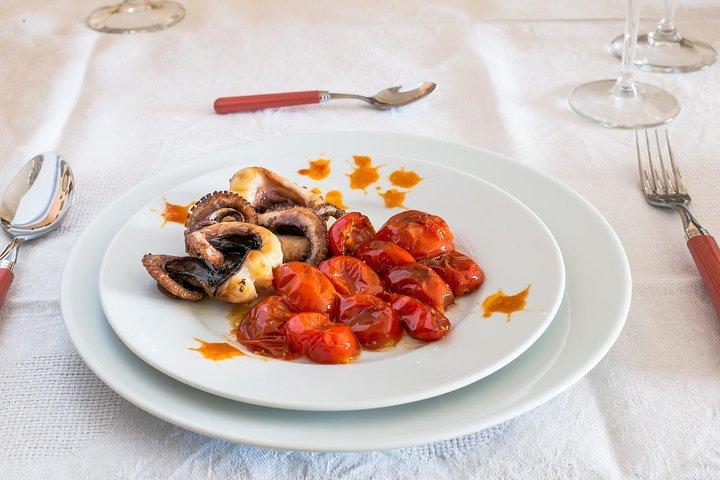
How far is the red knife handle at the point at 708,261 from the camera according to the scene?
946 mm

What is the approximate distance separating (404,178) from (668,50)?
0.81 metres

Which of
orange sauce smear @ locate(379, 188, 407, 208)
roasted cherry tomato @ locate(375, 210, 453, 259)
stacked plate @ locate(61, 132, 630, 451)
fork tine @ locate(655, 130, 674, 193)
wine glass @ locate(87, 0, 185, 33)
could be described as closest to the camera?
stacked plate @ locate(61, 132, 630, 451)

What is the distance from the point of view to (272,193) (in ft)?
3.49

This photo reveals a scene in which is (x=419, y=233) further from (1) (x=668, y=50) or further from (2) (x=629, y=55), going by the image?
(1) (x=668, y=50)

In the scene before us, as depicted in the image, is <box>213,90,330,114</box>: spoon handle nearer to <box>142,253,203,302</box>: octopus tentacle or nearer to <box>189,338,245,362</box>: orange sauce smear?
<box>142,253,203,302</box>: octopus tentacle

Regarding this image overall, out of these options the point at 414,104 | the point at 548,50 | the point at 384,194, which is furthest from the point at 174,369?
the point at 548,50

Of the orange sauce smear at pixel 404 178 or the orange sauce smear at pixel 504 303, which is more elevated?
the orange sauce smear at pixel 504 303

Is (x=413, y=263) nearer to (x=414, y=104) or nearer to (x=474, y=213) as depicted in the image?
(x=474, y=213)

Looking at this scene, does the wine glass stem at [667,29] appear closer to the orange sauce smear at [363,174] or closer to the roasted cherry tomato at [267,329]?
the orange sauce smear at [363,174]

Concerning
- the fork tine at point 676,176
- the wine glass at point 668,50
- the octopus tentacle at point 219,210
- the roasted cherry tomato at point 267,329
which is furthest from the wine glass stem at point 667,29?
the roasted cherry tomato at point 267,329

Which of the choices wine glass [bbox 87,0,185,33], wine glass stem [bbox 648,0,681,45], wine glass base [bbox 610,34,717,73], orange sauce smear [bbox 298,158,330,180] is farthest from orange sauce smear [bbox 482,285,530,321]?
wine glass [bbox 87,0,185,33]

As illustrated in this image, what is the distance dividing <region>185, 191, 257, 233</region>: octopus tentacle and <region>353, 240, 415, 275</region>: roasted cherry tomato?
0.15 meters

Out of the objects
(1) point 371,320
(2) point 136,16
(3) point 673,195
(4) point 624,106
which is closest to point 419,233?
(1) point 371,320

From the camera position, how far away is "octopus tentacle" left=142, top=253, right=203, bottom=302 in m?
0.89
